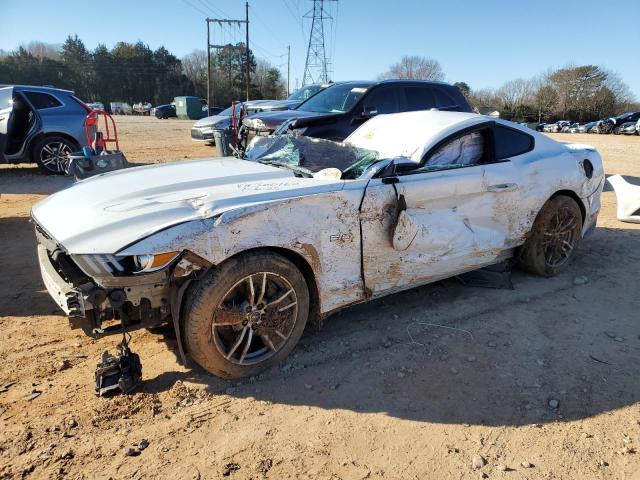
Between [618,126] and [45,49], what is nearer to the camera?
[618,126]

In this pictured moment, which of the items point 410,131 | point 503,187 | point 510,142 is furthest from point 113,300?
→ point 510,142

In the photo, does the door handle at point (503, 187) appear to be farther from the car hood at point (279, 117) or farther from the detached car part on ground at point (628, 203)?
the car hood at point (279, 117)

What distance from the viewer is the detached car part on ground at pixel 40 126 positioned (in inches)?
362

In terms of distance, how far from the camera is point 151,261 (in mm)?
2471

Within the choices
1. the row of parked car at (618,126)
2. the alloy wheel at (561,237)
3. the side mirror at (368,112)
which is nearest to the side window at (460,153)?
the alloy wheel at (561,237)

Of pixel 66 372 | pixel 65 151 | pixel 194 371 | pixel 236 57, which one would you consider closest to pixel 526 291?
pixel 194 371

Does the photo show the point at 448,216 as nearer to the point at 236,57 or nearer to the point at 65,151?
the point at 65,151

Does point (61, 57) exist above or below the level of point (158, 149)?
above

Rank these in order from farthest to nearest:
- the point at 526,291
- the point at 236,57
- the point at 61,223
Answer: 1. the point at 236,57
2. the point at 526,291
3. the point at 61,223

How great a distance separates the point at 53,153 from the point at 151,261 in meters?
8.86

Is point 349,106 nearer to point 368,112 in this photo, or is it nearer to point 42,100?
point 368,112

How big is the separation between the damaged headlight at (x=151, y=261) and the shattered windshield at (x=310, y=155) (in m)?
1.36

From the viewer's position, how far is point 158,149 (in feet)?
50.0

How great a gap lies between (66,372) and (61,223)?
961 mm
